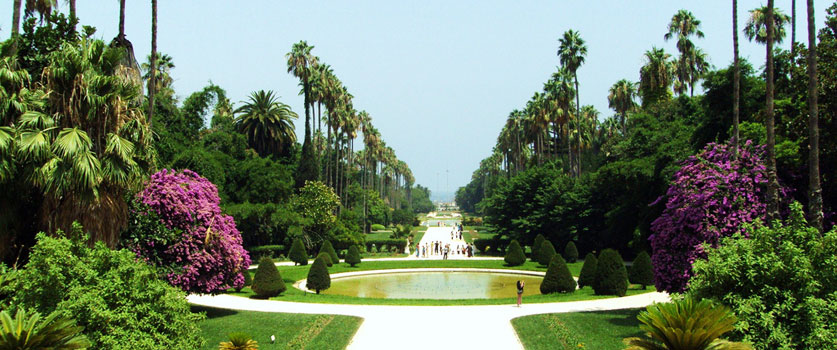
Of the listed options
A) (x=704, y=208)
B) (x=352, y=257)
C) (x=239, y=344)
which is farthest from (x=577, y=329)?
(x=352, y=257)

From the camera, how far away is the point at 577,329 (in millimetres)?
18297

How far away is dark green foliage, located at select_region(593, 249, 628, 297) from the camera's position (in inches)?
1024

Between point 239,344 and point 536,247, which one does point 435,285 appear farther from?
point 239,344

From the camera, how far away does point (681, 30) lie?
156 ft

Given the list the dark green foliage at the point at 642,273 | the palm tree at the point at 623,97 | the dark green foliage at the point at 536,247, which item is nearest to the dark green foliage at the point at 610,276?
the dark green foliage at the point at 642,273

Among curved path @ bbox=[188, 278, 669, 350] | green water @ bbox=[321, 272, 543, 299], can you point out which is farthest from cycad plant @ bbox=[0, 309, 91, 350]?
green water @ bbox=[321, 272, 543, 299]

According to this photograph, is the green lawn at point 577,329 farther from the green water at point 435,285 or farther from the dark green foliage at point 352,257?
the dark green foliage at point 352,257

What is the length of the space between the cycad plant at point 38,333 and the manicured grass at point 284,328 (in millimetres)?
6886

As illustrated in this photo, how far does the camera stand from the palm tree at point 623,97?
64.2 metres

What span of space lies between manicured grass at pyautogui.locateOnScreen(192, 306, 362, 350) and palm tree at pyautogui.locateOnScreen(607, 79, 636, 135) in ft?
163

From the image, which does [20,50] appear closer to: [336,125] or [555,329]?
[555,329]

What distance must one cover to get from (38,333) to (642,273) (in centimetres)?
2599

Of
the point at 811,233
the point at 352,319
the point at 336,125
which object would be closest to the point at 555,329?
the point at 352,319

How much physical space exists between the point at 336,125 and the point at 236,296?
125 feet
